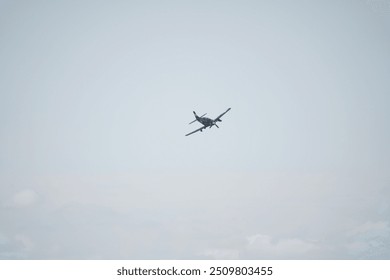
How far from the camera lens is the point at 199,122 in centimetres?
13625

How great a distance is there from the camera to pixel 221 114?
445 feet
